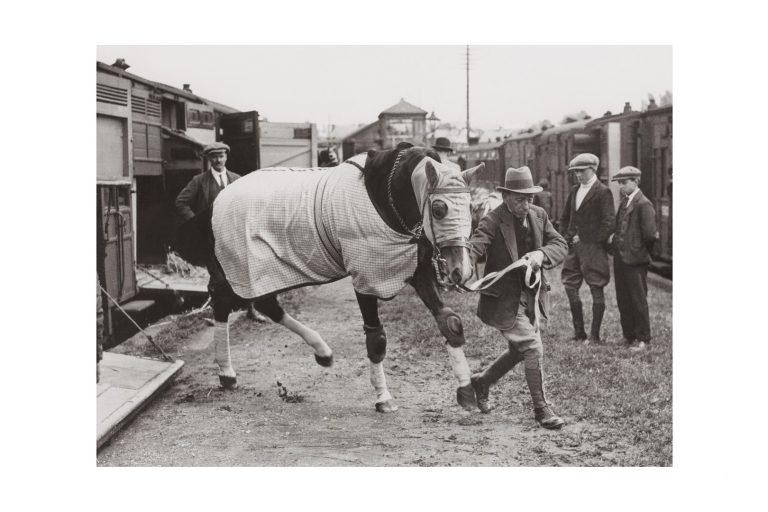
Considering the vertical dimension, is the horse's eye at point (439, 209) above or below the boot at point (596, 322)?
above

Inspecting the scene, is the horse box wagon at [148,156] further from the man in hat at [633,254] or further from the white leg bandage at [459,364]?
the man in hat at [633,254]

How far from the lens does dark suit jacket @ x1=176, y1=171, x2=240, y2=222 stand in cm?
527

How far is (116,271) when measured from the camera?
5949 millimetres

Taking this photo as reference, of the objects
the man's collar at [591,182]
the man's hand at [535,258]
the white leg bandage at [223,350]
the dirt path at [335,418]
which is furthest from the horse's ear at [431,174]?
the white leg bandage at [223,350]

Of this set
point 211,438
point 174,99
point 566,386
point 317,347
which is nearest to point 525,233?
point 566,386

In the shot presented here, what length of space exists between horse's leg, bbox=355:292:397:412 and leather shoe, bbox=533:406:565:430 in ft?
2.82

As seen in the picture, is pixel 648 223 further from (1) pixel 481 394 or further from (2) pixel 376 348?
(2) pixel 376 348

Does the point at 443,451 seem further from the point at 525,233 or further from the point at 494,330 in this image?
the point at 525,233

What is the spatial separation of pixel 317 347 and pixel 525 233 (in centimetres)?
160

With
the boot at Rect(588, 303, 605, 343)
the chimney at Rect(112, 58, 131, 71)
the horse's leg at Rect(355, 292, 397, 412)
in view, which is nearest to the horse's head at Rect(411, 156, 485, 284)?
the horse's leg at Rect(355, 292, 397, 412)

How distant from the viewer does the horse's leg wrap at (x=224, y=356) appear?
5.05 metres

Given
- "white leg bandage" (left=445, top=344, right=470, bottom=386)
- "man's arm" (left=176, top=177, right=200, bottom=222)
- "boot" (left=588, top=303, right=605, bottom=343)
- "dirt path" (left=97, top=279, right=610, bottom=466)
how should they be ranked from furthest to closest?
"boot" (left=588, top=303, right=605, bottom=343)
"man's arm" (left=176, top=177, right=200, bottom=222)
"white leg bandage" (left=445, top=344, right=470, bottom=386)
"dirt path" (left=97, top=279, right=610, bottom=466)

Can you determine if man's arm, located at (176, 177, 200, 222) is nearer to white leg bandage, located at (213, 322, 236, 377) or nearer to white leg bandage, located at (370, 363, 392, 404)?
white leg bandage, located at (213, 322, 236, 377)

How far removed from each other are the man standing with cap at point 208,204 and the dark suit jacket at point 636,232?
273cm
